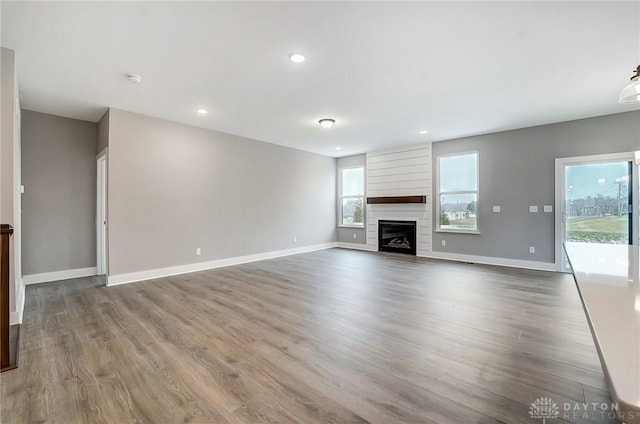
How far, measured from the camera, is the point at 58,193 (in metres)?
4.69

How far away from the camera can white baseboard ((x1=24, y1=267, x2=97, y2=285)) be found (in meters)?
4.42

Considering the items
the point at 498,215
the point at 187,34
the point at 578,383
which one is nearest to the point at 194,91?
the point at 187,34

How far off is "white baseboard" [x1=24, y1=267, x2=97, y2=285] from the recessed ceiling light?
497 centimetres

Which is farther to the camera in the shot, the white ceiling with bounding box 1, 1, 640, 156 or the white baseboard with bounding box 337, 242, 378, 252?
the white baseboard with bounding box 337, 242, 378, 252

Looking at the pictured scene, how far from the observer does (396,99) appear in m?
3.99

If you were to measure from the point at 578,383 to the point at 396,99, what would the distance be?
349 cm

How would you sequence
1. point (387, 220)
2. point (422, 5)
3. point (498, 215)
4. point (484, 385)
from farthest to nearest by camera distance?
point (387, 220) < point (498, 215) < point (422, 5) < point (484, 385)

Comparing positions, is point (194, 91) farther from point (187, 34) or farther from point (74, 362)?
point (74, 362)

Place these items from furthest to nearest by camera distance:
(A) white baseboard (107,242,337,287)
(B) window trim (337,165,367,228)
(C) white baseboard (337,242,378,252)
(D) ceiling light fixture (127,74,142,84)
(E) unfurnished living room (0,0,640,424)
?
(B) window trim (337,165,367,228), (C) white baseboard (337,242,378,252), (A) white baseboard (107,242,337,287), (D) ceiling light fixture (127,74,142,84), (E) unfurnished living room (0,0,640,424)

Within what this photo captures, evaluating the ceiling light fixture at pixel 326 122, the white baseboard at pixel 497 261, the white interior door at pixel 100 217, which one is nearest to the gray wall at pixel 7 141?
the white interior door at pixel 100 217

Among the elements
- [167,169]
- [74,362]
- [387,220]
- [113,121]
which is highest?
[113,121]

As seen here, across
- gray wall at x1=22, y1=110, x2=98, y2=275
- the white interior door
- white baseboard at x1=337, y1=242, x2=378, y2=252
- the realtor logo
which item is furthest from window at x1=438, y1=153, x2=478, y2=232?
gray wall at x1=22, y1=110, x2=98, y2=275

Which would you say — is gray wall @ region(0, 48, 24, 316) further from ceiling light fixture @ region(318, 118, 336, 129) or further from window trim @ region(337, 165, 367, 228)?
window trim @ region(337, 165, 367, 228)

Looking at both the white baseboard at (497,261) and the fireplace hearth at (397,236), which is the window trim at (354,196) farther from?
the white baseboard at (497,261)
